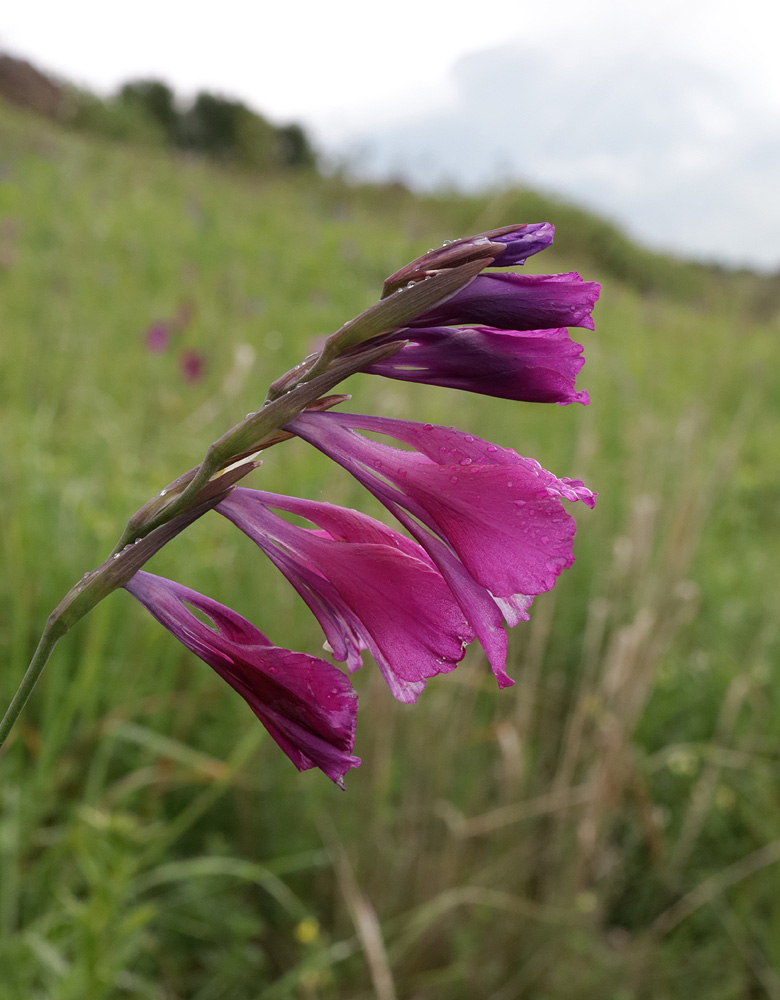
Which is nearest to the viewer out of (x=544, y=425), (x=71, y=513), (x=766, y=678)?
(x=71, y=513)

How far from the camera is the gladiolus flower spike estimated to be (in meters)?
0.43

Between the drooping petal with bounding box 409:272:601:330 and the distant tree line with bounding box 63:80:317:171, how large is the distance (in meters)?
10.6

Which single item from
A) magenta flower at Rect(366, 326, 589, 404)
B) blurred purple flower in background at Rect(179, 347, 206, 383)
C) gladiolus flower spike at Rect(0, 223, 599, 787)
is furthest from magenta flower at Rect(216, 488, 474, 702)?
blurred purple flower in background at Rect(179, 347, 206, 383)

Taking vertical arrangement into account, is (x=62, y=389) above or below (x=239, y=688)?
below

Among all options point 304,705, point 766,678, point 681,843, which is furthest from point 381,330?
point 766,678

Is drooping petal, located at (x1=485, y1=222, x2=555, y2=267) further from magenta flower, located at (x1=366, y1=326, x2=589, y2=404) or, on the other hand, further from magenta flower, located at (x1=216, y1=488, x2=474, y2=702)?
magenta flower, located at (x1=216, y1=488, x2=474, y2=702)

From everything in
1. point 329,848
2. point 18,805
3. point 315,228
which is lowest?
point 329,848

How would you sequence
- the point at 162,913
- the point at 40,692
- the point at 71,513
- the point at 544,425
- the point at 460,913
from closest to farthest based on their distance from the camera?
the point at 162,913 → the point at 460,913 → the point at 40,692 → the point at 71,513 → the point at 544,425

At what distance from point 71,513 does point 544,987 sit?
5.29 ft

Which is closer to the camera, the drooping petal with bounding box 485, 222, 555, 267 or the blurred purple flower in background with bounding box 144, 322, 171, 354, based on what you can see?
the drooping petal with bounding box 485, 222, 555, 267

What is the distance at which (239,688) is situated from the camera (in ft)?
1.62

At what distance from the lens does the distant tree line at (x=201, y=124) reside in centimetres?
1152

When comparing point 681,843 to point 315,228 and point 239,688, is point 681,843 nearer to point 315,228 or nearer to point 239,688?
point 239,688

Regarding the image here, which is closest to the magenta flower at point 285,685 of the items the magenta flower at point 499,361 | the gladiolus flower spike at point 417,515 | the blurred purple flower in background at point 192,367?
the gladiolus flower spike at point 417,515
